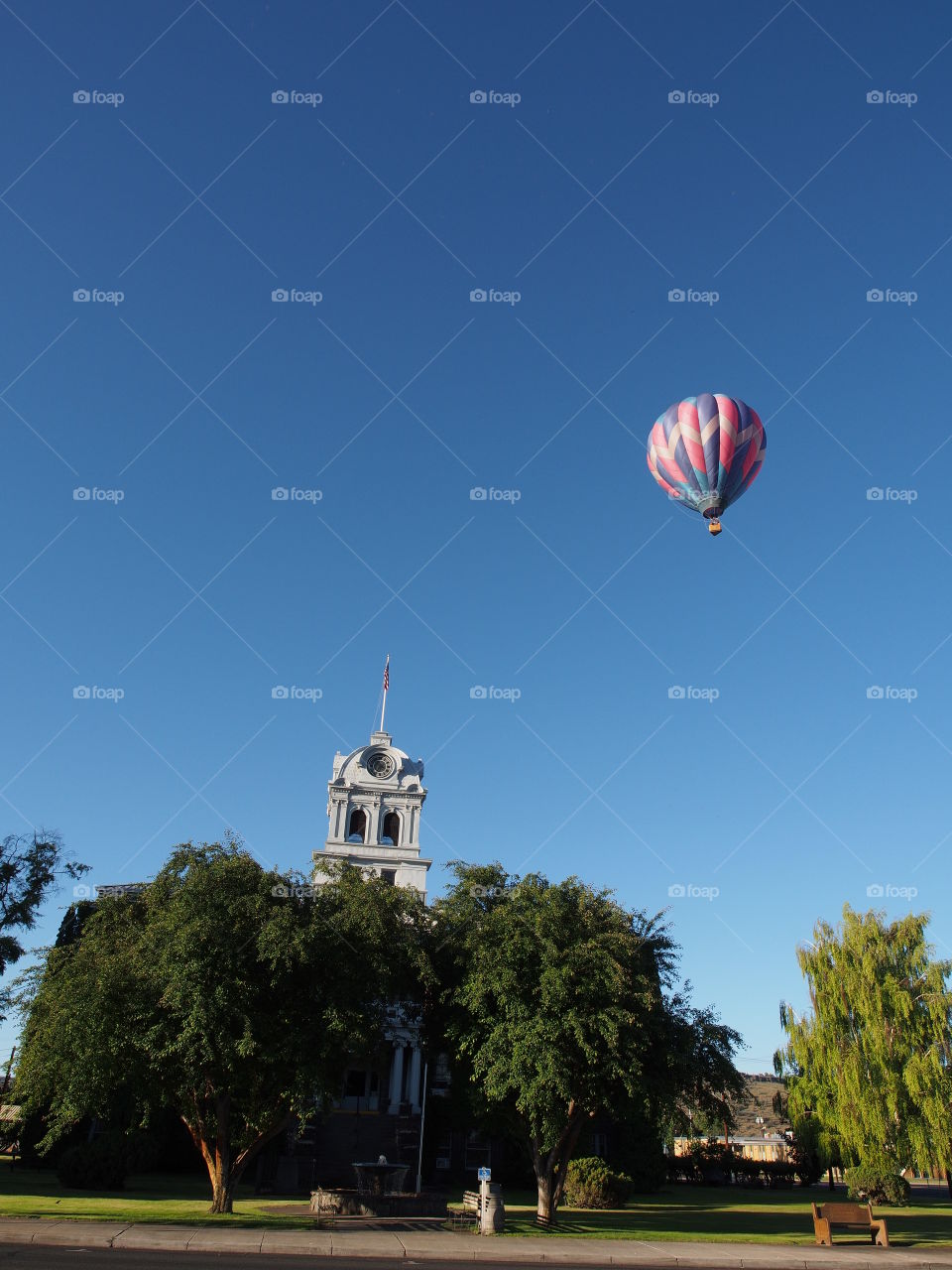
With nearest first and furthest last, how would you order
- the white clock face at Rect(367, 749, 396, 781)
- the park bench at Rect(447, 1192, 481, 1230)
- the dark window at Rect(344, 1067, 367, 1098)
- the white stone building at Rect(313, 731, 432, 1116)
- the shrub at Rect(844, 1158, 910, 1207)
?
1. the park bench at Rect(447, 1192, 481, 1230)
2. the shrub at Rect(844, 1158, 910, 1207)
3. the dark window at Rect(344, 1067, 367, 1098)
4. the white stone building at Rect(313, 731, 432, 1116)
5. the white clock face at Rect(367, 749, 396, 781)

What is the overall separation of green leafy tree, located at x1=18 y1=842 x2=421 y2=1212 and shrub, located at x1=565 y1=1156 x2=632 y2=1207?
Result: 17125mm

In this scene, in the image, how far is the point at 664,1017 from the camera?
111ft

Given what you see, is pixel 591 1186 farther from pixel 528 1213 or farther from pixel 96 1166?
pixel 96 1166

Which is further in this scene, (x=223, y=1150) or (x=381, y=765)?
(x=381, y=765)

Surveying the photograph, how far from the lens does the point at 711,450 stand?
31422 millimetres

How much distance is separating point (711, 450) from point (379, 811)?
4051cm

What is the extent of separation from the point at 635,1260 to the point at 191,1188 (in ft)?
83.0

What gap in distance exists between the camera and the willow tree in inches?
1676

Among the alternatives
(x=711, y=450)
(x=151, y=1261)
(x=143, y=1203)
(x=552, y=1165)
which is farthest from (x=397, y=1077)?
(x=711, y=450)

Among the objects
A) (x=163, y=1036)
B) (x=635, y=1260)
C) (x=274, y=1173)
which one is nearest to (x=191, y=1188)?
(x=274, y=1173)

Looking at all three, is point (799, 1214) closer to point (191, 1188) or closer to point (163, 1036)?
point (191, 1188)

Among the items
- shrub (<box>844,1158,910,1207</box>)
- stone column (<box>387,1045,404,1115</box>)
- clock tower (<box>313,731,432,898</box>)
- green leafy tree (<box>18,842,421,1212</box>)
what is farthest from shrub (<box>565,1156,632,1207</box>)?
clock tower (<box>313,731,432,898</box>)

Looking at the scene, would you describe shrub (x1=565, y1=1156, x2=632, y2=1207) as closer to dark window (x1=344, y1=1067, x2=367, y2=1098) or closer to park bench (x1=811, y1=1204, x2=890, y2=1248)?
dark window (x1=344, y1=1067, x2=367, y2=1098)

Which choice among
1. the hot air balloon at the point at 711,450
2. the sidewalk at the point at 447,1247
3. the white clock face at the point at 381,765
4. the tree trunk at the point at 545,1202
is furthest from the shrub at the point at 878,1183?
the white clock face at the point at 381,765
